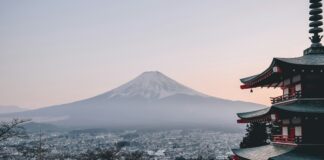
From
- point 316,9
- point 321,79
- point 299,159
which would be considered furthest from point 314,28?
point 299,159

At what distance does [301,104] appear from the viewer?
18.1 m

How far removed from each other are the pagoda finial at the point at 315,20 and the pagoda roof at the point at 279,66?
99 cm

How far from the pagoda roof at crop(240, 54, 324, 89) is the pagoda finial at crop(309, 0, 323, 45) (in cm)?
99

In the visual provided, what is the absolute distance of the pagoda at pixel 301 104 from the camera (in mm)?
17500

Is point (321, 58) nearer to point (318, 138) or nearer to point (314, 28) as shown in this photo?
point (314, 28)

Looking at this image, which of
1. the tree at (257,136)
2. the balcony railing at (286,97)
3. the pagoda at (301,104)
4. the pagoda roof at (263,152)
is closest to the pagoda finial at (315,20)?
the pagoda at (301,104)

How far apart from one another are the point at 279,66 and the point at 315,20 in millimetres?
3790

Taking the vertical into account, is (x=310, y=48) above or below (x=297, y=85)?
above

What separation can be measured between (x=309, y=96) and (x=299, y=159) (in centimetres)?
272

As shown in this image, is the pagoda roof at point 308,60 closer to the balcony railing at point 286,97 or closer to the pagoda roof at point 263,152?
the balcony railing at point 286,97

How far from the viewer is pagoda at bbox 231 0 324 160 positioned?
17.5 metres

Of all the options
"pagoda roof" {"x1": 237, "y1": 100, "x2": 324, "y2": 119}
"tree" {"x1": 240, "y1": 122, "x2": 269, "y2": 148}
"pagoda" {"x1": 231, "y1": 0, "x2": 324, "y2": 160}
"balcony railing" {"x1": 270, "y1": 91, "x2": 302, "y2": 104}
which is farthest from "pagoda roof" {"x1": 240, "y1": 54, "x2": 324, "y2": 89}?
"tree" {"x1": 240, "y1": 122, "x2": 269, "y2": 148}

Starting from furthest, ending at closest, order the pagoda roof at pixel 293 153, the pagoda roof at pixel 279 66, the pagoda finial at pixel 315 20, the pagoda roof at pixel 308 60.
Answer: the pagoda finial at pixel 315 20 < the pagoda roof at pixel 308 60 < the pagoda roof at pixel 279 66 < the pagoda roof at pixel 293 153

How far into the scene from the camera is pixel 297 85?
1894 cm
